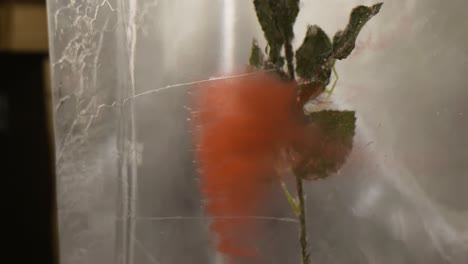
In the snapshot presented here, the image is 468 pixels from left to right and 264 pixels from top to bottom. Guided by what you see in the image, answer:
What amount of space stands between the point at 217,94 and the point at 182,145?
0.05m

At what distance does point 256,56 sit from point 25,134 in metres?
0.80

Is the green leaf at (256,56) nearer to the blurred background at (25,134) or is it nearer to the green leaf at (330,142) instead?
the green leaf at (330,142)

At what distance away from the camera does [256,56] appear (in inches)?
14.2

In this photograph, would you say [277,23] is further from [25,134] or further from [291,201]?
[25,134]

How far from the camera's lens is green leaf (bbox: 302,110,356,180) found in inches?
14.1

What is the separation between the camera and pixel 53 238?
3.50ft

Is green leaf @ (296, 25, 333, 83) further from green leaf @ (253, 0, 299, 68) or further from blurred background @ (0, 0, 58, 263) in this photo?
blurred background @ (0, 0, 58, 263)

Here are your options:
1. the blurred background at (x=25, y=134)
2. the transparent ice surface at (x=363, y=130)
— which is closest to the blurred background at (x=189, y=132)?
the transparent ice surface at (x=363, y=130)

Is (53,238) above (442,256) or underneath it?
underneath

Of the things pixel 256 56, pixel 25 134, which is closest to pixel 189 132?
pixel 256 56

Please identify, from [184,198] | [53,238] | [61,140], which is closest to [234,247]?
[184,198]

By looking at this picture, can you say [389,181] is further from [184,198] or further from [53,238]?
[53,238]

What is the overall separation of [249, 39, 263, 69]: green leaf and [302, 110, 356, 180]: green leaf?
0.16ft

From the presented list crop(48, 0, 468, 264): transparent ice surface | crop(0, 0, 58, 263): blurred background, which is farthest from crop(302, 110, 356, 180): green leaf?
crop(0, 0, 58, 263): blurred background
